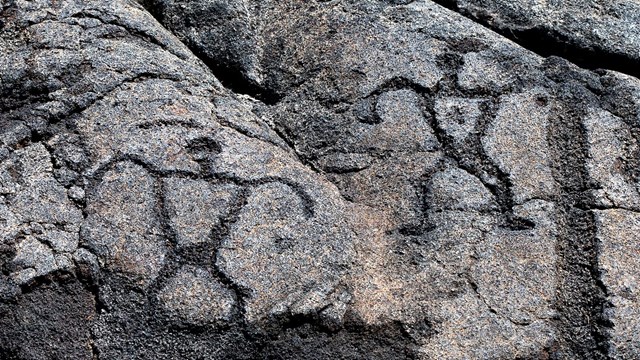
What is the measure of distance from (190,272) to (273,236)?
0.15 meters

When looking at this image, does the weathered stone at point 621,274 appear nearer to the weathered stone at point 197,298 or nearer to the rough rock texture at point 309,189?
the rough rock texture at point 309,189

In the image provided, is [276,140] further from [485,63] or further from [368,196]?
[485,63]

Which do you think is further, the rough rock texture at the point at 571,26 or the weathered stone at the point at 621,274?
the rough rock texture at the point at 571,26

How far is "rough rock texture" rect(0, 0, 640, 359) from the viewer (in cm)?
155

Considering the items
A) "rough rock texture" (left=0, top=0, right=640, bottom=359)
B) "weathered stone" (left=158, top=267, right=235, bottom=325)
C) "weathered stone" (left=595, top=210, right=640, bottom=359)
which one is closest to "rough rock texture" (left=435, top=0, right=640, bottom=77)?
"rough rock texture" (left=0, top=0, right=640, bottom=359)

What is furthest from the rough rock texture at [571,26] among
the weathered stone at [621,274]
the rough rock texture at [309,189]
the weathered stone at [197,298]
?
the weathered stone at [197,298]

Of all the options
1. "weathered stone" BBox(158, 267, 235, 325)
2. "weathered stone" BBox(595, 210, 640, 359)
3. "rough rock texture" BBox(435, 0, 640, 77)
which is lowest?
"weathered stone" BBox(595, 210, 640, 359)

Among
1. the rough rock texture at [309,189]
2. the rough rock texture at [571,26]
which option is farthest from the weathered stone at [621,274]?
the rough rock texture at [571,26]

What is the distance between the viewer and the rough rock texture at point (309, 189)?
155 cm

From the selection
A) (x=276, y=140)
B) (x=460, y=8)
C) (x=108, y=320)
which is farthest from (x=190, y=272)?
(x=460, y=8)

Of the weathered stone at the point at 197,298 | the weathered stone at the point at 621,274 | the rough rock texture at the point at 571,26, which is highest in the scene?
the rough rock texture at the point at 571,26

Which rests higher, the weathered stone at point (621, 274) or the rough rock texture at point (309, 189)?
the rough rock texture at point (309, 189)

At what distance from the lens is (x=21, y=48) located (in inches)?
73.9

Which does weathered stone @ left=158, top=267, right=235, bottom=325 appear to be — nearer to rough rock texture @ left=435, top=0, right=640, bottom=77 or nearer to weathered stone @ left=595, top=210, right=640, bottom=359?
weathered stone @ left=595, top=210, right=640, bottom=359
